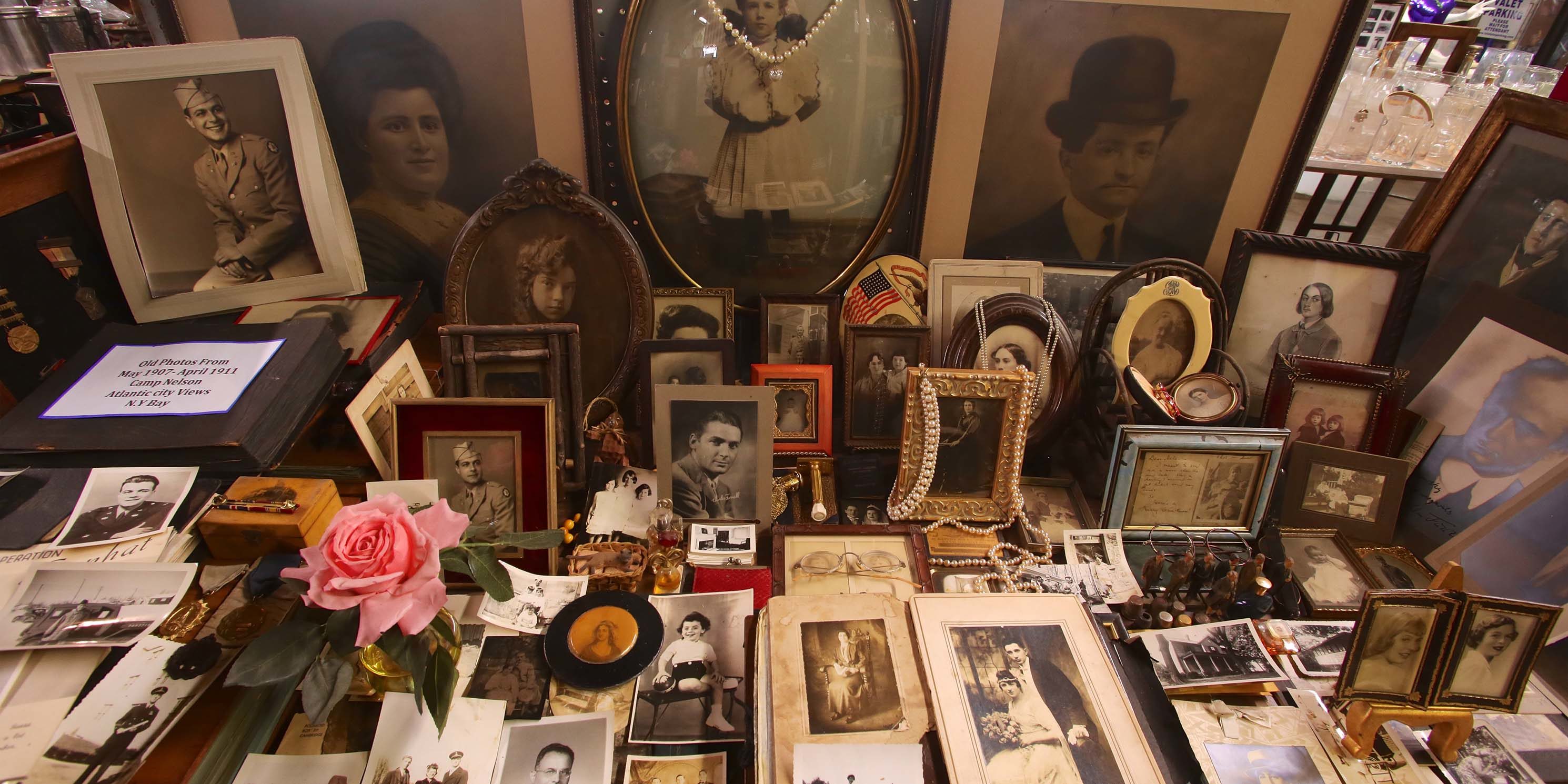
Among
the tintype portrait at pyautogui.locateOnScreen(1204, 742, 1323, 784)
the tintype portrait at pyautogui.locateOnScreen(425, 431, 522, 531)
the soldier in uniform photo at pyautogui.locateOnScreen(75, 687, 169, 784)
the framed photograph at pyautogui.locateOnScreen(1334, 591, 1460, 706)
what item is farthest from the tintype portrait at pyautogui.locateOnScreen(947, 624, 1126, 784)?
the soldier in uniform photo at pyautogui.locateOnScreen(75, 687, 169, 784)

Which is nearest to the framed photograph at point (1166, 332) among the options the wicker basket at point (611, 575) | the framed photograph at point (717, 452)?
the framed photograph at point (717, 452)

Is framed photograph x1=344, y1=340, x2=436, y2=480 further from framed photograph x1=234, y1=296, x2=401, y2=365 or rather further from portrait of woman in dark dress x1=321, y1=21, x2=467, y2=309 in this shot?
portrait of woman in dark dress x1=321, y1=21, x2=467, y2=309

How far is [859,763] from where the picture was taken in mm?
1096

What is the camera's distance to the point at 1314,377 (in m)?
1.81

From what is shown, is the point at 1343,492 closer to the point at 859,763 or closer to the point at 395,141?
the point at 859,763

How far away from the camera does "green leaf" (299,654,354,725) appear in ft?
3.33

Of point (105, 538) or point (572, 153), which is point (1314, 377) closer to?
point (572, 153)

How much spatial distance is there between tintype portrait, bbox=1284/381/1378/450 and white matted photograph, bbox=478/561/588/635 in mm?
1837

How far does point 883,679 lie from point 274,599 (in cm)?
114

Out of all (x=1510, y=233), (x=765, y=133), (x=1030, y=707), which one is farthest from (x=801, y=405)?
(x=1510, y=233)

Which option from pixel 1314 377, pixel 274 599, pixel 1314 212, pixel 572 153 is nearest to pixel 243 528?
pixel 274 599

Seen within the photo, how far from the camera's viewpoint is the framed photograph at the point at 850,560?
1.52 metres

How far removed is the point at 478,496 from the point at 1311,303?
7.47 ft

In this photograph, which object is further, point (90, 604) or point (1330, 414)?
point (1330, 414)
